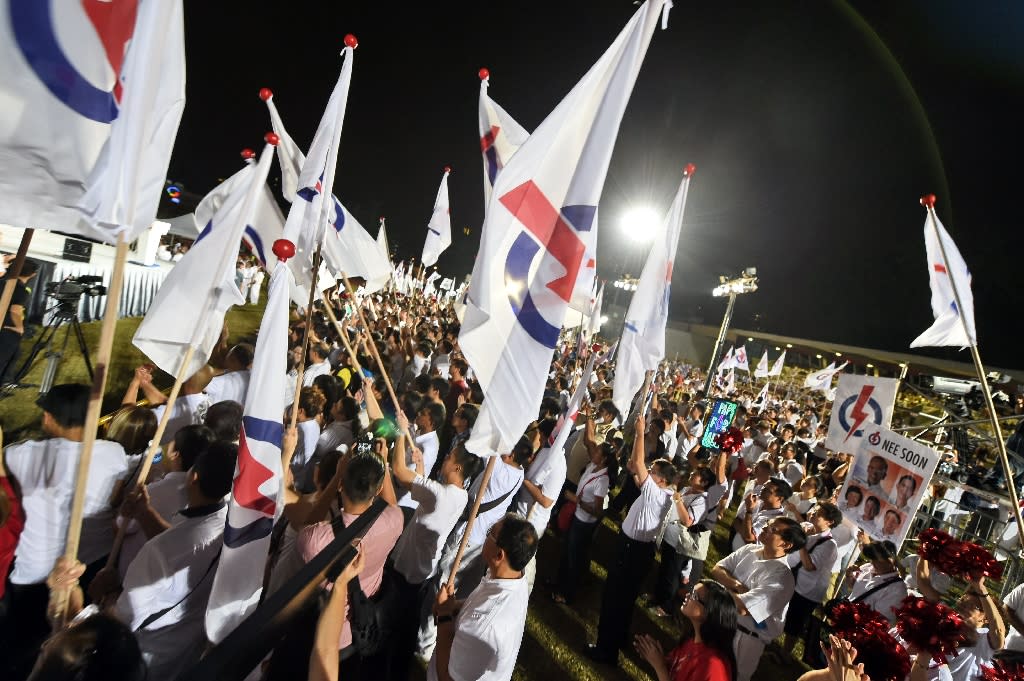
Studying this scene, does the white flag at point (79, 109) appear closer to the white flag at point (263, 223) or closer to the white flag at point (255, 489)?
the white flag at point (255, 489)

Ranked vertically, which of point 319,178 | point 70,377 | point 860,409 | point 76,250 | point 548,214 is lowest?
point 70,377

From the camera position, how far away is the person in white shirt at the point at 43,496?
264cm

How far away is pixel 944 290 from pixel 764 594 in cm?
380

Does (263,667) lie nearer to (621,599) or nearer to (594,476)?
(621,599)

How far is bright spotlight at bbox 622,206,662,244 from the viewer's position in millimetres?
10626

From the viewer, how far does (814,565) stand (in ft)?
17.5

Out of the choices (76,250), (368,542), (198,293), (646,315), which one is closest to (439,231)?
(646,315)

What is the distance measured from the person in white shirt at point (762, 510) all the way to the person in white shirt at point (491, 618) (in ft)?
14.0

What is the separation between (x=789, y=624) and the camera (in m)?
5.71

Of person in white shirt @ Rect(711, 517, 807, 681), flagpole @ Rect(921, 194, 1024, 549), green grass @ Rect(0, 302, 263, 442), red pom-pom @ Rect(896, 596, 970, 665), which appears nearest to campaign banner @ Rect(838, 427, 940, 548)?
flagpole @ Rect(921, 194, 1024, 549)

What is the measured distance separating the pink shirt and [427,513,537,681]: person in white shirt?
0.53 m

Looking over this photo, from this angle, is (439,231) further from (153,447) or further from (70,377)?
(70,377)

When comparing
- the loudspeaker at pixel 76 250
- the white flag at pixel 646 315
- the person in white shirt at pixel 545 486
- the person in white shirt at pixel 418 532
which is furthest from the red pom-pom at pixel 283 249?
the loudspeaker at pixel 76 250

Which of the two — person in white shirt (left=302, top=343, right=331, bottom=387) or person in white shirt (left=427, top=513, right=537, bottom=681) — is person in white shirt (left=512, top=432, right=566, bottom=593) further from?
person in white shirt (left=302, top=343, right=331, bottom=387)
